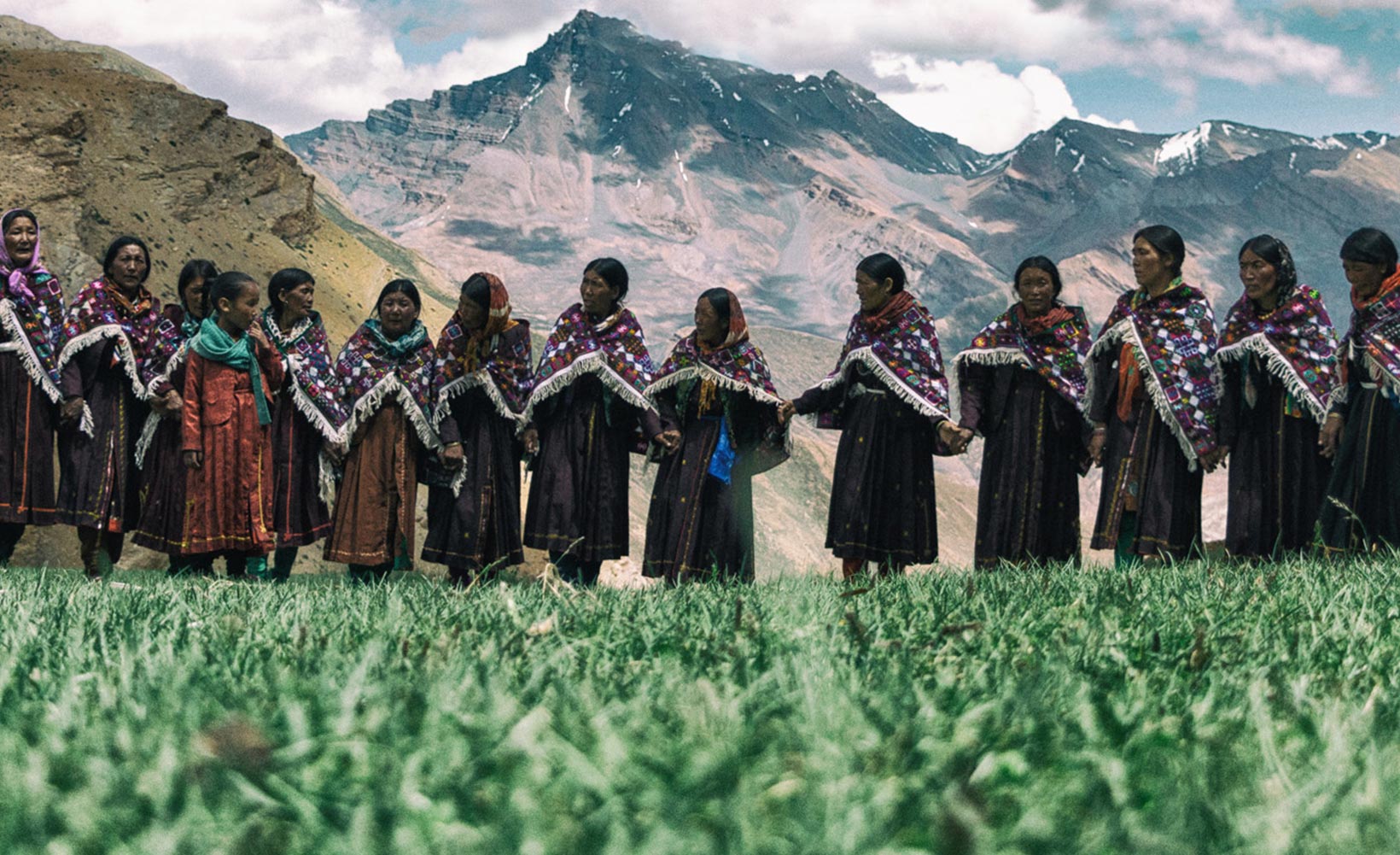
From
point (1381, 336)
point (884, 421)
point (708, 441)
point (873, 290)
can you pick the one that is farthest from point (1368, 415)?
point (708, 441)

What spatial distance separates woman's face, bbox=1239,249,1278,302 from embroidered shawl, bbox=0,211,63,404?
260 inches

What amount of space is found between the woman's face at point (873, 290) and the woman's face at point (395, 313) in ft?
8.26

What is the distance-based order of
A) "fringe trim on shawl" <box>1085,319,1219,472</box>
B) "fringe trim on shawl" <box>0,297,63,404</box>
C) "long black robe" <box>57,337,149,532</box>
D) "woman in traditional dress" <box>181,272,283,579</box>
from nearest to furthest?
"fringe trim on shawl" <box>1085,319,1219,472</box> < "woman in traditional dress" <box>181,272,283,579</box> < "fringe trim on shawl" <box>0,297,63,404</box> < "long black robe" <box>57,337,149,532</box>

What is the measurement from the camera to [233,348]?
6.93m

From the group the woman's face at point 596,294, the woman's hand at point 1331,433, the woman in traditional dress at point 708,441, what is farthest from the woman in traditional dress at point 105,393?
the woman's hand at point 1331,433

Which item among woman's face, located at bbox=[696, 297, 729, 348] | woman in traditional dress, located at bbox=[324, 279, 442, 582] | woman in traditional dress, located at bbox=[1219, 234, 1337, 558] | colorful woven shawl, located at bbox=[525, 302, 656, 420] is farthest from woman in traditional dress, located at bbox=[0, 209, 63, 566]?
woman in traditional dress, located at bbox=[1219, 234, 1337, 558]

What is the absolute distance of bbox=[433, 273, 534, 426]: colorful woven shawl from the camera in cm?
748

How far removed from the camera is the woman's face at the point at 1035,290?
7121mm

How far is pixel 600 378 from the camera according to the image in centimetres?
743

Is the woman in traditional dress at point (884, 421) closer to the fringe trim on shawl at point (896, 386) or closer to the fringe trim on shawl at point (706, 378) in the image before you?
the fringe trim on shawl at point (896, 386)

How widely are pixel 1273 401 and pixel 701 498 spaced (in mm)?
3116

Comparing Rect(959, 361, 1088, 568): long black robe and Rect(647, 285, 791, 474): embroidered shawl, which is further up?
Rect(647, 285, 791, 474): embroidered shawl

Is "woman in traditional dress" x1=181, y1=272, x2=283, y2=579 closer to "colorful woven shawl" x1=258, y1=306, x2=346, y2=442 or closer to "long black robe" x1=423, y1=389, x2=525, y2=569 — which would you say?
"colorful woven shawl" x1=258, y1=306, x2=346, y2=442

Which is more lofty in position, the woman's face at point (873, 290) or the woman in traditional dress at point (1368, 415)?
the woman's face at point (873, 290)
